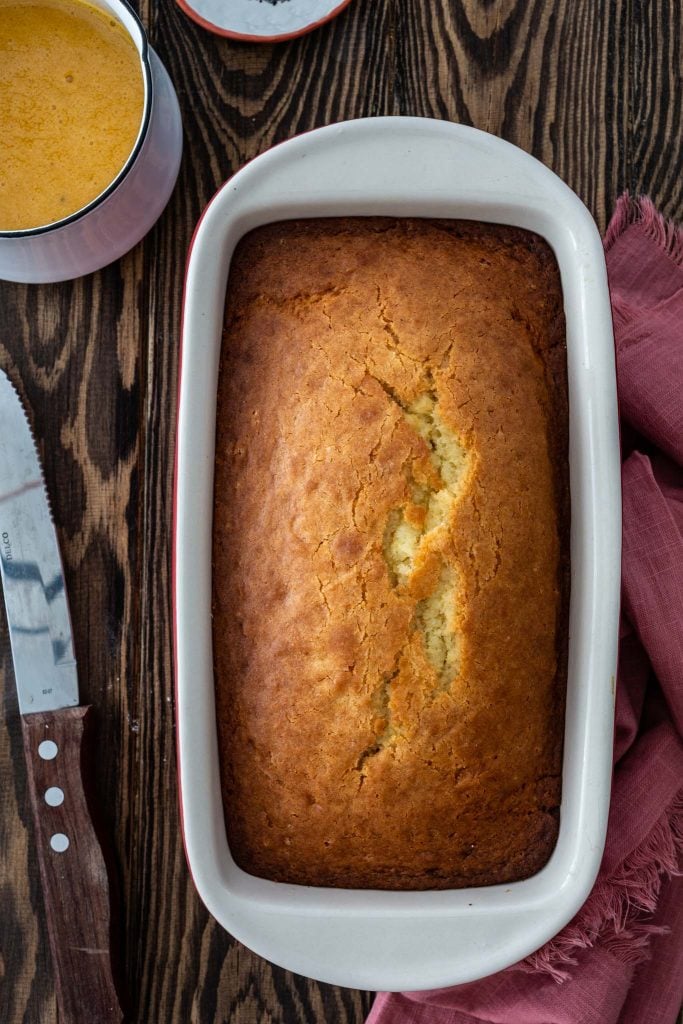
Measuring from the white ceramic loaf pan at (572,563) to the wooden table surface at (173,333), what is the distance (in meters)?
0.29

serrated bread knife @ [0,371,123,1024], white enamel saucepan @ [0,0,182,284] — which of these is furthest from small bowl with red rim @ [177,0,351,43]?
serrated bread knife @ [0,371,123,1024]

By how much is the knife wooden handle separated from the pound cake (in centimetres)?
30

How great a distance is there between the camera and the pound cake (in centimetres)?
116

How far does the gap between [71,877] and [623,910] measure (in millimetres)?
809

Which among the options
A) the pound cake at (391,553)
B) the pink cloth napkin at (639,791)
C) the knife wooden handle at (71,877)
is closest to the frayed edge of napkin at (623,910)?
the pink cloth napkin at (639,791)

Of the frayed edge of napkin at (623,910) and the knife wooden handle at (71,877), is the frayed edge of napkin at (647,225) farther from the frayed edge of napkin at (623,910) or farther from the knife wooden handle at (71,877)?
the knife wooden handle at (71,877)

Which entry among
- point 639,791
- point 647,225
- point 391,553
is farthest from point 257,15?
point 639,791

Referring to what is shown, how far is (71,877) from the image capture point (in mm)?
1411

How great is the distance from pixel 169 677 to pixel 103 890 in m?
0.32

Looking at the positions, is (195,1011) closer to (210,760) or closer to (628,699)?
(210,760)

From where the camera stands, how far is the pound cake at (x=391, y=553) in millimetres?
1160

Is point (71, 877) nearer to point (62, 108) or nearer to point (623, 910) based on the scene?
point (623, 910)

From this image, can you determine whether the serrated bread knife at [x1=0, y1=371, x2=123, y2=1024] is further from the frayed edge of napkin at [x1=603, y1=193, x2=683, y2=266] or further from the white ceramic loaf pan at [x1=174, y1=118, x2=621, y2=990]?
the frayed edge of napkin at [x1=603, y1=193, x2=683, y2=266]

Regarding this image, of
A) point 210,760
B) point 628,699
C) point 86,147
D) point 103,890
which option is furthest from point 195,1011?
point 86,147
